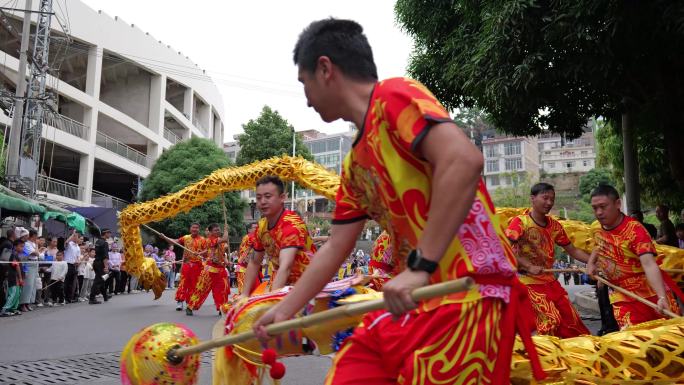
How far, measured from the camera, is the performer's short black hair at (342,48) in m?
2.11

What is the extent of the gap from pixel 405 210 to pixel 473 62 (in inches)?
309

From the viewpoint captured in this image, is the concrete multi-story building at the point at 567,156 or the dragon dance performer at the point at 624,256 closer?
the dragon dance performer at the point at 624,256

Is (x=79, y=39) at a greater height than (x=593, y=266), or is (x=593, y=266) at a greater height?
(x=79, y=39)

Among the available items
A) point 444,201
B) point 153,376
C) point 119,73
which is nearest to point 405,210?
point 444,201

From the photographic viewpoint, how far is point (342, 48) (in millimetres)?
2107

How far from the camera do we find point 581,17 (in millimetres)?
7738

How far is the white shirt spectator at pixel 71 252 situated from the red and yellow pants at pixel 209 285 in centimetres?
377

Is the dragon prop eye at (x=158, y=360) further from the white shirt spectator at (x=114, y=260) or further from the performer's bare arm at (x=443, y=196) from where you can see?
the white shirt spectator at (x=114, y=260)

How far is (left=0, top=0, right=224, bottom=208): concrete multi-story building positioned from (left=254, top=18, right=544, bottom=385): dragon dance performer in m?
27.0

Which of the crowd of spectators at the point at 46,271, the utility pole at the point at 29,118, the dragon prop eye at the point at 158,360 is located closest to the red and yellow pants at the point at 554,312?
the dragon prop eye at the point at 158,360

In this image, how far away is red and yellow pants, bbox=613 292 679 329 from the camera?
520 centimetres

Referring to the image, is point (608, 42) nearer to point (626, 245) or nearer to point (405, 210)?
point (626, 245)

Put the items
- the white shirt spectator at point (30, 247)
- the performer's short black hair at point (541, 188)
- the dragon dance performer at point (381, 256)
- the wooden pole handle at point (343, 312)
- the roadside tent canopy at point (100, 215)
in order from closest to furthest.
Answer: the wooden pole handle at point (343, 312), the performer's short black hair at point (541, 188), the dragon dance performer at point (381, 256), the white shirt spectator at point (30, 247), the roadside tent canopy at point (100, 215)

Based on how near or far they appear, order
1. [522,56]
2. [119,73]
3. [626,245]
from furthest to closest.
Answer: [119,73] < [522,56] < [626,245]
